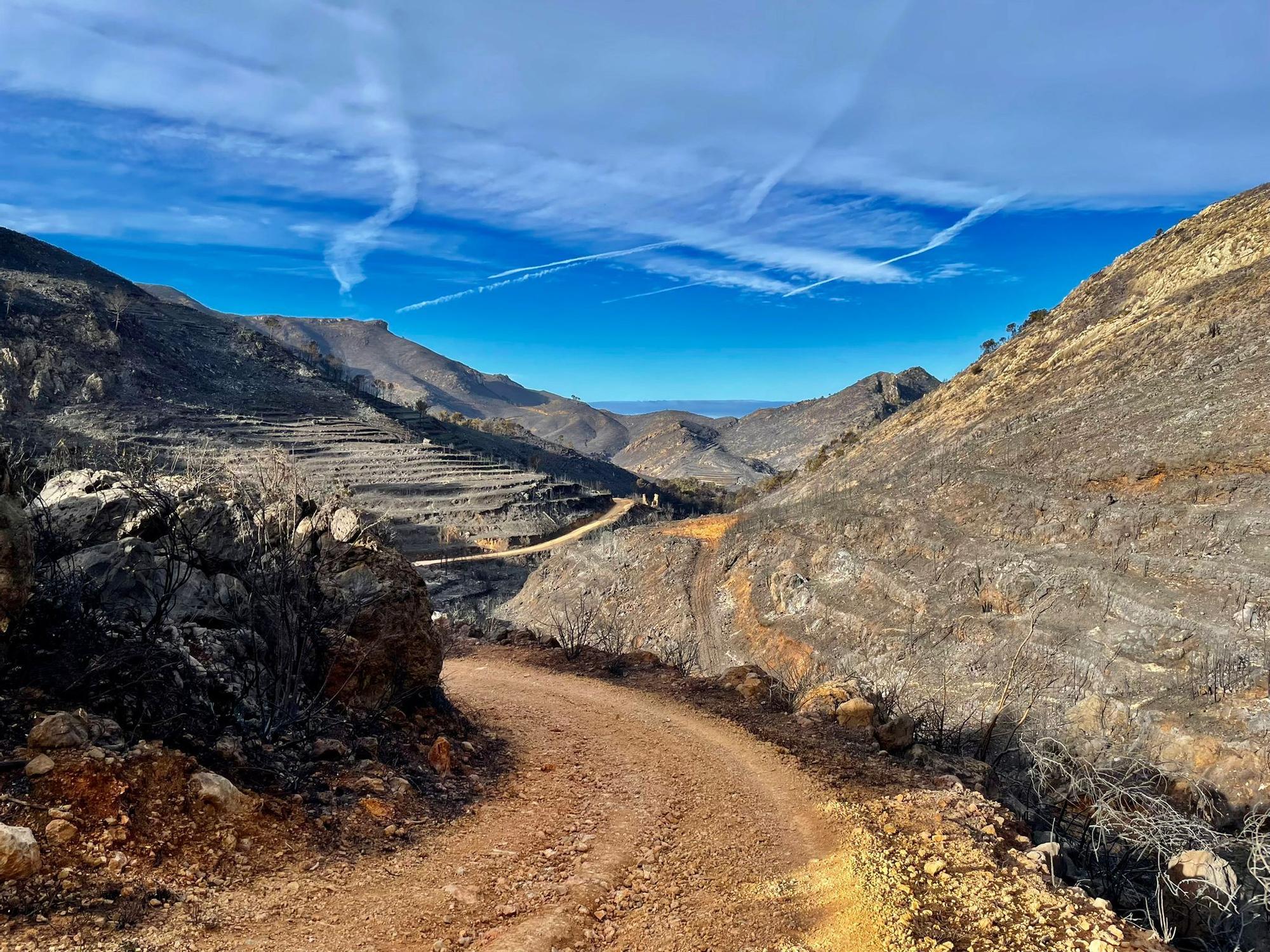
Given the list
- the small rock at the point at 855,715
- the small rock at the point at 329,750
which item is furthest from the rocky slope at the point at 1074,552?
the small rock at the point at 329,750

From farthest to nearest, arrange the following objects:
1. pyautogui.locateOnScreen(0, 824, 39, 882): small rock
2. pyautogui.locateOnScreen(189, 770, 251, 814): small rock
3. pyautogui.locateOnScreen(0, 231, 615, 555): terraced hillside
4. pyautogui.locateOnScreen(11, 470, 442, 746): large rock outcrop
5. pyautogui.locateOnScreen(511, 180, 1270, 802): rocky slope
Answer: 1. pyautogui.locateOnScreen(0, 231, 615, 555): terraced hillside
2. pyautogui.locateOnScreen(511, 180, 1270, 802): rocky slope
3. pyautogui.locateOnScreen(11, 470, 442, 746): large rock outcrop
4. pyautogui.locateOnScreen(189, 770, 251, 814): small rock
5. pyautogui.locateOnScreen(0, 824, 39, 882): small rock

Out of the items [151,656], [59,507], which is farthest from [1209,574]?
[59,507]

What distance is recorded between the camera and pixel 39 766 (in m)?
3.74

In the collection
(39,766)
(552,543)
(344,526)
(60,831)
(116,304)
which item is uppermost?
(116,304)

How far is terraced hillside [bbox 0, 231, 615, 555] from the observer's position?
55.1 m

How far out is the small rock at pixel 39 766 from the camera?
372 cm

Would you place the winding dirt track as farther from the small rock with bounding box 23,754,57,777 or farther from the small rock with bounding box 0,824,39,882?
the small rock with bounding box 23,754,57,777

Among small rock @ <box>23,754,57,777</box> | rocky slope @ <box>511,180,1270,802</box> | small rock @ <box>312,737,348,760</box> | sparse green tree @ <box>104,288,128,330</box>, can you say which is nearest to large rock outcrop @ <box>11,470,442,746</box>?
small rock @ <box>312,737,348,760</box>

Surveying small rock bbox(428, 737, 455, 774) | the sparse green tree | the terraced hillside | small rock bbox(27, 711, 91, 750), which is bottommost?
small rock bbox(428, 737, 455, 774)

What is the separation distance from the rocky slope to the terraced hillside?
93.7ft

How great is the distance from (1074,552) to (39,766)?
2196 cm

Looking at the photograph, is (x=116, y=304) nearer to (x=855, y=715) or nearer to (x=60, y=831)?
(x=60, y=831)

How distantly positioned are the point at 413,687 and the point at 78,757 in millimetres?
3468

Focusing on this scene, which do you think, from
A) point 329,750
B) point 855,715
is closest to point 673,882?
point 329,750
